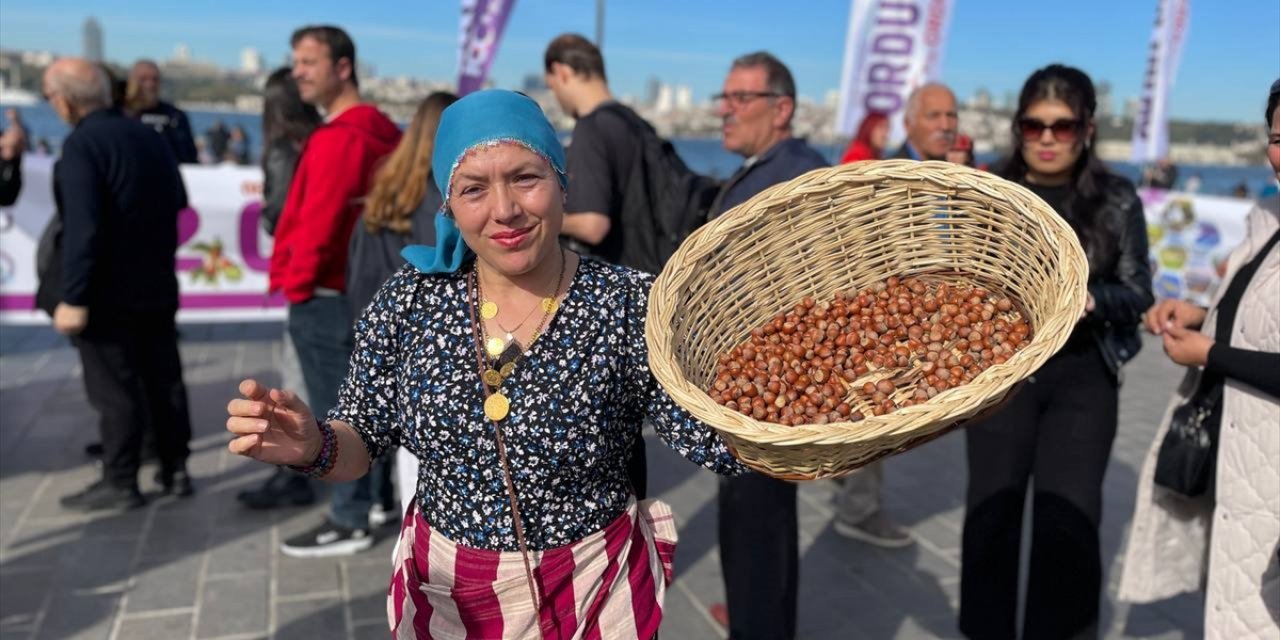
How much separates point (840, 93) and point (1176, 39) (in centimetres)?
716

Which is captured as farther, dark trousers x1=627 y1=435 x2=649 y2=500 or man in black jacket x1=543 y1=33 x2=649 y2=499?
man in black jacket x1=543 y1=33 x2=649 y2=499

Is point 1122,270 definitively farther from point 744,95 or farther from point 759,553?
point 759,553

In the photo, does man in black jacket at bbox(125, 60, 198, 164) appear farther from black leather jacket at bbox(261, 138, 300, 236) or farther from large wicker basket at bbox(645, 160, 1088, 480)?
large wicker basket at bbox(645, 160, 1088, 480)

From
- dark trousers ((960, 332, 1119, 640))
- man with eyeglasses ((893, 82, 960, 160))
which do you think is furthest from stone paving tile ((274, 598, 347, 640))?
man with eyeglasses ((893, 82, 960, 160))

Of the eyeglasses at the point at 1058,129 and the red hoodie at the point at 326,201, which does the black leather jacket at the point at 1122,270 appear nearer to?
the eyeglasses at the point at 1058,129

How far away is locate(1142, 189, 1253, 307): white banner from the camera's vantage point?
32.8 feet

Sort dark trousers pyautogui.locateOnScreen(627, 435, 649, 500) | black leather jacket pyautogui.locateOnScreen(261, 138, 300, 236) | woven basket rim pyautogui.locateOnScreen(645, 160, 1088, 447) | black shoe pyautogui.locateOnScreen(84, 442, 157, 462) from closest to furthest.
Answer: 1. woven basket rim pyautogui.locateOnScreen(645, 160, 1088, 447)
2. dark trousers pyautogui.locateOnScreen(627, 435, 649, 500)
3. black leather jacket pyautogui.locateOnScreen(261, 138, 300, 236)
4. black shoe pyautogui.locateOnScreen(84, 442, 157, 462)

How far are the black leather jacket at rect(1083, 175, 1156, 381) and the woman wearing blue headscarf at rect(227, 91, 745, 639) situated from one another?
5.56 feet

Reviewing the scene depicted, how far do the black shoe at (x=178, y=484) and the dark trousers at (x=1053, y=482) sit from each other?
12.8 feet

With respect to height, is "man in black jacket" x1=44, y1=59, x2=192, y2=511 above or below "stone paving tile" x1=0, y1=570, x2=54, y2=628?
above

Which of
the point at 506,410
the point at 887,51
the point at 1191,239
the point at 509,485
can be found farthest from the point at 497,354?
the point at 1191,239

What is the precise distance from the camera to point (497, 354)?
5.70 ft

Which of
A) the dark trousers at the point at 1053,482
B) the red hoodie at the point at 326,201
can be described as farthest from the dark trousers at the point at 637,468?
the red hoodie at the point at 326,201

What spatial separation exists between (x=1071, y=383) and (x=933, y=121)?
5.72ft
